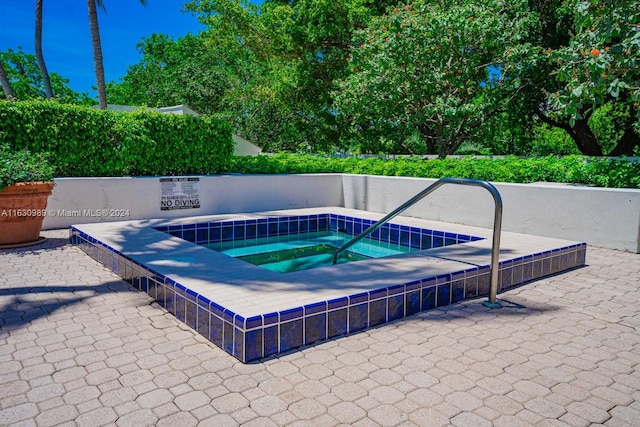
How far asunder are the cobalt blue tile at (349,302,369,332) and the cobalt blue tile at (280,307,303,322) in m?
0.48

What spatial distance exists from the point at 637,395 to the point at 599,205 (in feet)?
15.9

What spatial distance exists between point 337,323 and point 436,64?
33.8ft

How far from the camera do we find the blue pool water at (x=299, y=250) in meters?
7.33

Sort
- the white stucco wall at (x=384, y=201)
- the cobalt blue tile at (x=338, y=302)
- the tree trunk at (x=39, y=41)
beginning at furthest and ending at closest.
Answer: the tree trunk at (x=39, y=41) < the white stucco wall at (x=384, y=201) < the cobalt blue tile at (x=338, y=302)

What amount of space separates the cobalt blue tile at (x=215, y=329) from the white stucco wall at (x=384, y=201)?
5.80 m

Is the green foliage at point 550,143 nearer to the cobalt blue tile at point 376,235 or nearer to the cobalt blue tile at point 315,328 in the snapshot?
the cobalt blue tile at point 376,235

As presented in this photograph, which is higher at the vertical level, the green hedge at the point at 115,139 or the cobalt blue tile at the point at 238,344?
the green hedge at the point at 115,139

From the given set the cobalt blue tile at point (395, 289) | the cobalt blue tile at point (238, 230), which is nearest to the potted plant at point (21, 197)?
the cobalt blue tile at point (238, 230)

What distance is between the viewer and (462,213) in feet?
27.8

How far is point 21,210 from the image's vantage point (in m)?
6.77

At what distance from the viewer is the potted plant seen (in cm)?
660

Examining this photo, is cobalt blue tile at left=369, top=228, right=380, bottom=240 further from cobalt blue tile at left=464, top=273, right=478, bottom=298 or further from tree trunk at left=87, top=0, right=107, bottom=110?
tree trunk at left=87, top=0, right=107, bottom=110

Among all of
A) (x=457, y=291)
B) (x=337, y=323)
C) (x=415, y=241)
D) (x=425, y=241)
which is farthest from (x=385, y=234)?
(x=337, y=323)

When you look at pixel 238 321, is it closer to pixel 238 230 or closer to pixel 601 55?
pixel 238 230
